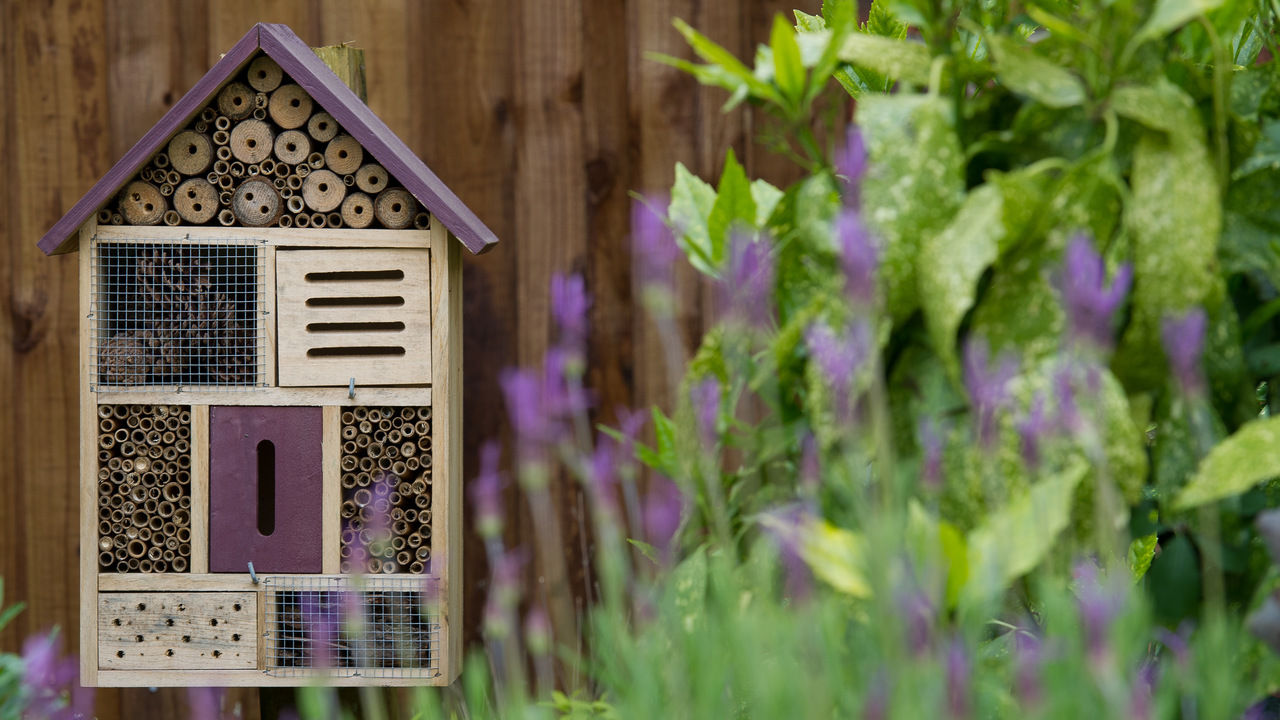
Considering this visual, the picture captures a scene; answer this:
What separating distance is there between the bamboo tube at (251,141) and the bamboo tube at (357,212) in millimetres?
147

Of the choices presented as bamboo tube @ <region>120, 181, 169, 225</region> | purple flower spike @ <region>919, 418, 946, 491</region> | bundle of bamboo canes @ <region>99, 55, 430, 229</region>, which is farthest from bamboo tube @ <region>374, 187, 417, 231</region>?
A: purple flower spike @ <region>919, 418, 946, 491</region>

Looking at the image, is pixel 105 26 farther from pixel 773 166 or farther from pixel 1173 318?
pixel 1173 318

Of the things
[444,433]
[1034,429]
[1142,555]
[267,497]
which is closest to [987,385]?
[1034,429]

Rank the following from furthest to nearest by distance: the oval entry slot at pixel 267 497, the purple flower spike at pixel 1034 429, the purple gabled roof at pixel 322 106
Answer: the oval entry slot at pixel 267 497 → the purple gabled roof at pixel 322 106 → the purple flower spike at pixel 1034 429

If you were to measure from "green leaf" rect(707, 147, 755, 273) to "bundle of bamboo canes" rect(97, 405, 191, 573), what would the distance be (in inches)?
38.6

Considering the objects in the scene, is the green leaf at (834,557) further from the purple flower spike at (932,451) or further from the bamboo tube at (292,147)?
the bamboo tube at (292,147)

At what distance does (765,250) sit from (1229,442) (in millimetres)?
373

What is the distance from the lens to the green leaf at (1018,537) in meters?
0.58

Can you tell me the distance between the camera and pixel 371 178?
1.45 metres

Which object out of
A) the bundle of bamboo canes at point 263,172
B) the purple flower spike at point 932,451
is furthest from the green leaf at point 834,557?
the bundle of bamboo canes at point 263,172

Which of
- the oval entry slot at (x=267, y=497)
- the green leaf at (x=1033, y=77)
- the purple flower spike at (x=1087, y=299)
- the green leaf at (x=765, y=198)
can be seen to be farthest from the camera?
the oval entry slot at (x=267, y=497)

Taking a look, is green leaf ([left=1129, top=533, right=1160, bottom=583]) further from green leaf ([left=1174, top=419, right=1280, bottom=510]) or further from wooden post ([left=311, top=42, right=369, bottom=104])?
wooden post ([left=311, top=42, right=369, bottom=104])

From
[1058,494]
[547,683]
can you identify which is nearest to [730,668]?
[547,683]

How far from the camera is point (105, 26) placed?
6.18ft
